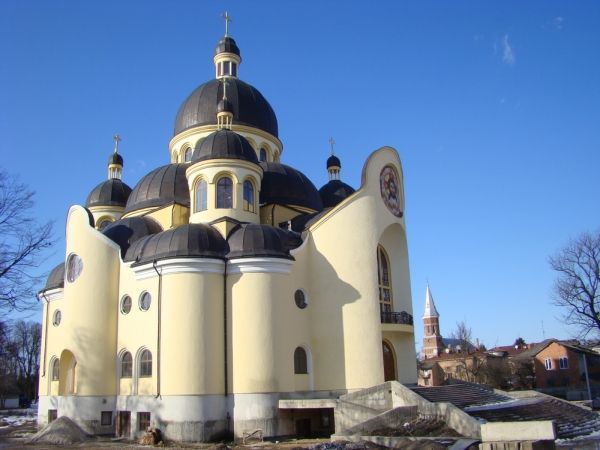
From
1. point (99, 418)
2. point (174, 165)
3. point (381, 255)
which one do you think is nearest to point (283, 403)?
point (99, 418)

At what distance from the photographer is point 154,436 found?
1998 centimetres

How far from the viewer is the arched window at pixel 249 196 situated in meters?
25.2

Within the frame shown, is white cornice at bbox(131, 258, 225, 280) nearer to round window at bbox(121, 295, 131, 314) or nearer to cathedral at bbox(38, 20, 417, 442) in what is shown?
cathedral at bbox(38, 20, 417, 442)

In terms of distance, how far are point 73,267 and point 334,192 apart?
13979mm

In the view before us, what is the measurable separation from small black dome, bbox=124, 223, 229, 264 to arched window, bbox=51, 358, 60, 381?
252 inches

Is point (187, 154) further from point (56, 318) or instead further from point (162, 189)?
point (56, 318)

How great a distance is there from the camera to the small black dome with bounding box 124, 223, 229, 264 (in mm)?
21359

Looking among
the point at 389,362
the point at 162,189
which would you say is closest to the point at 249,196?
the point at 162,189

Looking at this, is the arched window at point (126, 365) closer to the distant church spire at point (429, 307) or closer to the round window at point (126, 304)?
the round window at point (126, 304)

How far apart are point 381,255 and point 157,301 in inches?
414

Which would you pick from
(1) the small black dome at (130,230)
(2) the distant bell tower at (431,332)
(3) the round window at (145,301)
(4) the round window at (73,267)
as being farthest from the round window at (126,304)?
(2) the distant bell tower at (431,332)

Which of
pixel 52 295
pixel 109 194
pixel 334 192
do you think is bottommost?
pixel 52 295

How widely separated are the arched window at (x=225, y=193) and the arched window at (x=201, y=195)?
60 centimetres

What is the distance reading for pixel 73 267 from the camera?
24.8m
